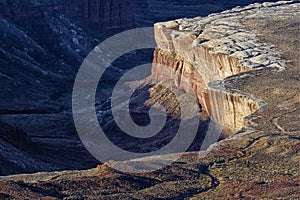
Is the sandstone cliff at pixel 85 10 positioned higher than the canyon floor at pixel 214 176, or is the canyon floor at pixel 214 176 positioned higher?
the sandstone cliff at pixel 85 10

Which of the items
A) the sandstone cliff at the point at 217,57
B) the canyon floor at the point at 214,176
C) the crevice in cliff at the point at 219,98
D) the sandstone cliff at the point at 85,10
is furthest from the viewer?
the sandstone cliff at the point at 85,10

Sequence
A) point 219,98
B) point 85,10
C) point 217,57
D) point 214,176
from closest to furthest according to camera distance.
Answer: point 214,176, point 219,98, point 217,57, point 85,10

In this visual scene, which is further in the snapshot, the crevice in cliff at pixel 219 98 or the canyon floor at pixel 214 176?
the crevice in cliff at pixel 219 98

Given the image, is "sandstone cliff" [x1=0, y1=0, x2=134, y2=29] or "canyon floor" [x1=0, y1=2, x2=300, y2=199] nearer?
"canyon floor" [x1=0, y1=2, x2=300, y2=199]

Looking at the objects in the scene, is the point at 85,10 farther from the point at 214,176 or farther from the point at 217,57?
the point at 214,176

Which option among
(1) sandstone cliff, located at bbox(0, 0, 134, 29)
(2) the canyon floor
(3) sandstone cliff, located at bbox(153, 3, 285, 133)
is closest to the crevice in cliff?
(3) sandstone cliff, located at bbox(153, 3, 285, 133)

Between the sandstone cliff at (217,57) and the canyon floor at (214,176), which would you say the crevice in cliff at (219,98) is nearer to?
the sandstone cliff at (217,57)

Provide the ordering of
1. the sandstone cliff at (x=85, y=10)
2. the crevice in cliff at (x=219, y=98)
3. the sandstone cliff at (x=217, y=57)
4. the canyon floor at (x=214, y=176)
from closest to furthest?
1. the canyon floor at (x=214, y=176)
2. the crevice in cliff at (x=219, y=98)
3. the sandstone cliff at (x=217, y=57)
4. the sandstone cliff at (x=85, y=10)

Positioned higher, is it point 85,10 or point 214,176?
point 85,10

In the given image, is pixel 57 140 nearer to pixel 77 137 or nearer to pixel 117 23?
pixel 77 137

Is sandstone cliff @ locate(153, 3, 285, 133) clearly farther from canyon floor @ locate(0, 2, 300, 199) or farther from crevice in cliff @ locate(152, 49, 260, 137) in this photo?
canyon floor @ locate(0, 2, 300, 199)

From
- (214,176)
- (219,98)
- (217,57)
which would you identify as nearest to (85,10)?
(217,57)

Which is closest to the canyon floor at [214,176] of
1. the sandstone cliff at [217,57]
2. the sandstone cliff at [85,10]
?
the sandstone cliff at [217,57]

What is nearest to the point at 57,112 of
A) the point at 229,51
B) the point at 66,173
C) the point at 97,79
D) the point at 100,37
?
the point at 97,79
